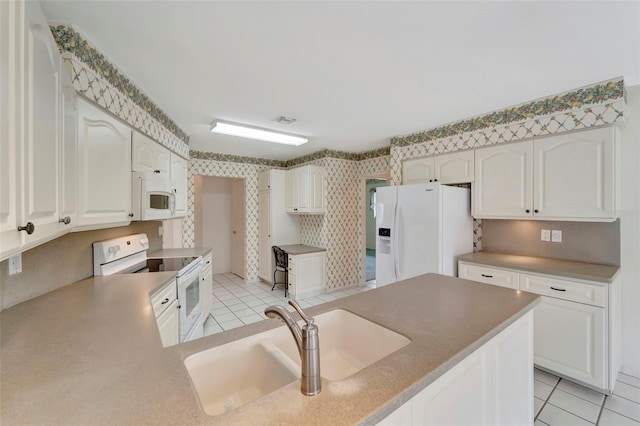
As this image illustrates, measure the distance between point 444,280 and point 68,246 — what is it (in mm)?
2659

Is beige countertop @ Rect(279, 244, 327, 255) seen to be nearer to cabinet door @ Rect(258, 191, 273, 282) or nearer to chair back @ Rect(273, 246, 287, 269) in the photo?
chair back @ Rect(273, 246, 287, 269)

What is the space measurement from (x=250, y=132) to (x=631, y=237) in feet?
12.7

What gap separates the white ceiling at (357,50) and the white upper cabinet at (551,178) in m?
0.46

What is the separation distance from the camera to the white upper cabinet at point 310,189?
175 inches

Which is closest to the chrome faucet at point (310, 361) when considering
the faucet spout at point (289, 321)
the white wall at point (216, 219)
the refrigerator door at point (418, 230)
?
the faucet spout at point (289, 321)

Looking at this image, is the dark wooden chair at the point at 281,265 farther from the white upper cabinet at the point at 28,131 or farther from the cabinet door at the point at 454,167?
the white upper cabinet at the point at 28,131

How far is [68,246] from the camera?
1800 mm

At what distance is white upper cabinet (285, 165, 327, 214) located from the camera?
445 centimetres

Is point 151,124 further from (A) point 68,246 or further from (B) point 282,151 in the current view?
(B) point 282,151

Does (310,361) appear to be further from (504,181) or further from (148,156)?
(504,181)

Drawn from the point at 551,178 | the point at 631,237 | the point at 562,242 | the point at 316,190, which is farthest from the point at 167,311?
the point at 631,237

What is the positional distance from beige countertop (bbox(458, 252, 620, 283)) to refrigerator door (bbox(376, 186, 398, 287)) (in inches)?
31.0

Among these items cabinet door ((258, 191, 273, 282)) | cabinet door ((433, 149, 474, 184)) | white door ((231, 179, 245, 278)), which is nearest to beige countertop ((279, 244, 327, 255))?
cabinet door ((258, 191, 273, 282))

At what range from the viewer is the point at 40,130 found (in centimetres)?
98
